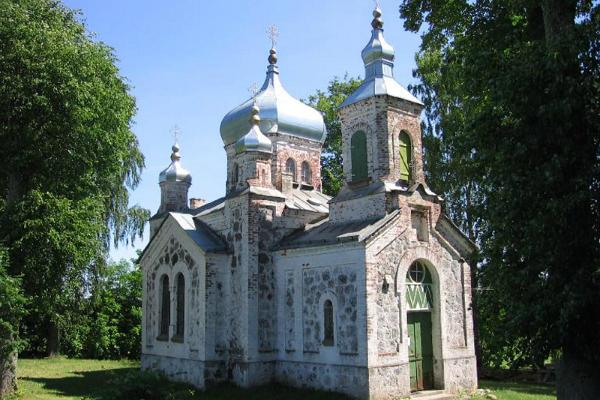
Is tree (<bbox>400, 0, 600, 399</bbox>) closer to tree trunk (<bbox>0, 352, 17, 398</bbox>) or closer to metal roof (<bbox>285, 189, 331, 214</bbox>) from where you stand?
metal roof (<bbox>285, 189, 331, 214</bbox>)

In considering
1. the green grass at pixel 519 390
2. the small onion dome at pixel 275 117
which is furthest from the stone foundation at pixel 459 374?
the small onion dome at pixel 275 117

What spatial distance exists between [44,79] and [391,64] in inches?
367

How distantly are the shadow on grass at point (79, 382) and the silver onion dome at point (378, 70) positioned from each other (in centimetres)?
1010

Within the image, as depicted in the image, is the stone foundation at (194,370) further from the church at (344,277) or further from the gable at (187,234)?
the gable at (187,234)

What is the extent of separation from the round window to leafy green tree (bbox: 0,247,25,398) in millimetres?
9320

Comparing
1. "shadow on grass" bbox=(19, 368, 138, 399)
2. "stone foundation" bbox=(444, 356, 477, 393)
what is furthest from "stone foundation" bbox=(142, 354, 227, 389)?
"stone foundation" bbox=(444, 356, 477, 393)

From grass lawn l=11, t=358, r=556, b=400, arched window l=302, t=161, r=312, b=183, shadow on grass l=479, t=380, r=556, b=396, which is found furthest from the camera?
arched window l=302, t=161, r=312, b=183

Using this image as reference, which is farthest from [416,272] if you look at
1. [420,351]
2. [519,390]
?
[519,390]

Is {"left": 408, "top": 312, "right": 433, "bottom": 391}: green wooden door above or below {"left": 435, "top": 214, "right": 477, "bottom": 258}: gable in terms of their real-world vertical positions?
below

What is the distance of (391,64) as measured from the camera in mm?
16609

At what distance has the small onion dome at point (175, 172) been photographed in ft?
68.8

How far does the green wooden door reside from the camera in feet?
48.1

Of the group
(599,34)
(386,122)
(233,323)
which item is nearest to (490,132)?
(599,34)

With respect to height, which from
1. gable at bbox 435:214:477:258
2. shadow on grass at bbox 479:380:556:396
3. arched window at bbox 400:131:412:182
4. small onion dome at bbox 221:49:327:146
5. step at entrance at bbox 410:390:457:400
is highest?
small onion dome at bbox 221:49:327:146
